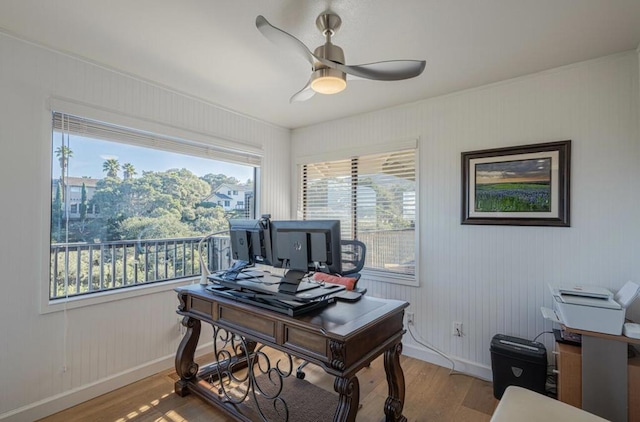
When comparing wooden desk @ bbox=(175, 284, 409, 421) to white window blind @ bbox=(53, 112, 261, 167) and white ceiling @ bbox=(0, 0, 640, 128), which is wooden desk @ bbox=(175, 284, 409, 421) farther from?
white ceiling @ bbox=(0, 0, 640, 128)

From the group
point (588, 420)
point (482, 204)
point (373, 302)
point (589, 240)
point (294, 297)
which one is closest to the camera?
point (588, 420)

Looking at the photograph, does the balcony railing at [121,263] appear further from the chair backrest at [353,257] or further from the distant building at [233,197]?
the chair backrest at [353,257]

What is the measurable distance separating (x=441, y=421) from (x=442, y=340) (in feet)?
3.00

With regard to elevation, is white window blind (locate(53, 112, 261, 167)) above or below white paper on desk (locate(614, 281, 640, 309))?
above

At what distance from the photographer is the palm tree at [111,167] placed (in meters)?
2.51

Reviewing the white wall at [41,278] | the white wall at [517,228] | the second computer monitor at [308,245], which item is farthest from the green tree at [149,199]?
the white wall at [517,228]

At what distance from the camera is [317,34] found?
1934 millimetres

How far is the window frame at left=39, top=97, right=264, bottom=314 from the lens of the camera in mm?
2121

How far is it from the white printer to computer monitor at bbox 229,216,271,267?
193 centimetres

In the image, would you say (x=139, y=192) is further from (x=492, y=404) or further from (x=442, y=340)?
(x=492, y=404)

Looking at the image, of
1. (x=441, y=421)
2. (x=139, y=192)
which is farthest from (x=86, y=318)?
(x=441, y=421)

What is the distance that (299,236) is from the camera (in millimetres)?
1806

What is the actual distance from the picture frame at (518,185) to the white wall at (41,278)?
2.93 meters

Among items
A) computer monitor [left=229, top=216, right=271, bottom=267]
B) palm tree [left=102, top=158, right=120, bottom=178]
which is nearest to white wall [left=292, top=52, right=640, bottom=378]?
computer monitor [left=229, top=216, right=271, bottom=267]
